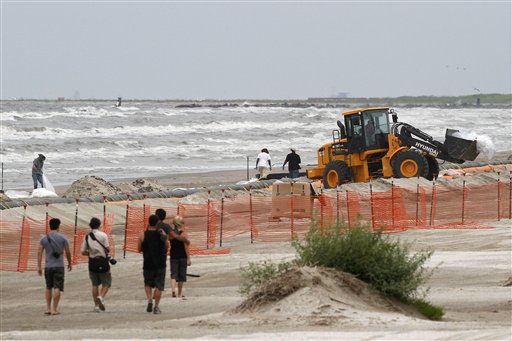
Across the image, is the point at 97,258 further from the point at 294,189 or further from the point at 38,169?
the point at 38,169

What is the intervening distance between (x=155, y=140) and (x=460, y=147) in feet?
150

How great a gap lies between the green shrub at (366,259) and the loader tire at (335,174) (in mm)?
17917

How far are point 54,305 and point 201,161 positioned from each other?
150ft

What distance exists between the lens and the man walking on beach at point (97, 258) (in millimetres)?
15406

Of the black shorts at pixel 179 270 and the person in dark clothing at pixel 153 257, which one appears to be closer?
the person in dark clothing at pixel 153 257

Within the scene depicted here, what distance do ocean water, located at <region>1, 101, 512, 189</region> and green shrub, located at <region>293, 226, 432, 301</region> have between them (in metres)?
26.4

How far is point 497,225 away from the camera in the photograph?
2436 cm

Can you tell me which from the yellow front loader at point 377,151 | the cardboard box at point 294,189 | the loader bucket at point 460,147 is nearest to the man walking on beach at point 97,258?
the cardboard box at point 294,189

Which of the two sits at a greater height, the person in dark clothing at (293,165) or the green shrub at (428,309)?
the person in dark clothing at (293,165)

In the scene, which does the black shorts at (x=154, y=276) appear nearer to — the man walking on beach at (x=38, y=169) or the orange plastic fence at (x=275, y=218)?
the orange plastic fence at (x=275, y=218)

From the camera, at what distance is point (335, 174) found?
32.5m

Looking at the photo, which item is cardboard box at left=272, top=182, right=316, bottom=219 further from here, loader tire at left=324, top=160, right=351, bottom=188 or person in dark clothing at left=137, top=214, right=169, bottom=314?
person in dark clothing at left=137, top=214, right=169, bottom=314

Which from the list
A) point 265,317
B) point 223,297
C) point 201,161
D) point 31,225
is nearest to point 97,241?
point 223,297

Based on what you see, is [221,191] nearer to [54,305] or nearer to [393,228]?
[393,228]
